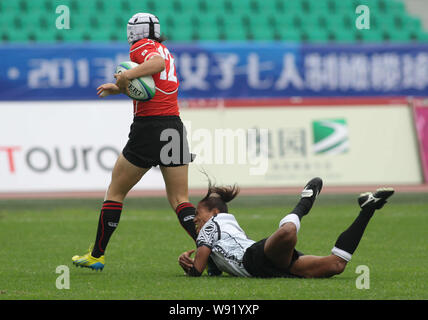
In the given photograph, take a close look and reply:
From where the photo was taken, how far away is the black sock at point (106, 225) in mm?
7066

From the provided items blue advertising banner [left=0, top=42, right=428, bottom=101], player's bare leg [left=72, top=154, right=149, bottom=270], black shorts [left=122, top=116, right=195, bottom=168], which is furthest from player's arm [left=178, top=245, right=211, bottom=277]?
blue advertising banner [left=0, top=42, right=428, bottom=101]

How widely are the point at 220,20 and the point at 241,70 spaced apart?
7.61 ft

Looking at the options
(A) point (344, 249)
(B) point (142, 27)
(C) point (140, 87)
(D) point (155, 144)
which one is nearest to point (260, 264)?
(A) point (344, 249)

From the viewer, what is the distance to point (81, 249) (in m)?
8.80

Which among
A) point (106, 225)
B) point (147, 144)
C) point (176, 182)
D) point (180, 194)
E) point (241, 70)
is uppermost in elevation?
point (147, 144)

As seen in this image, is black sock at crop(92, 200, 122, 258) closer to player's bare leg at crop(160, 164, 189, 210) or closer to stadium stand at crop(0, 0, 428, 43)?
player's bare leg at crop(160, 164, 189, 210)

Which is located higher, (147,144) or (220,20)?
(220,20)

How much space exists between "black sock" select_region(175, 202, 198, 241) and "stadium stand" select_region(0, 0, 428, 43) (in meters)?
11.3

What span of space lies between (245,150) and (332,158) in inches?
54.5

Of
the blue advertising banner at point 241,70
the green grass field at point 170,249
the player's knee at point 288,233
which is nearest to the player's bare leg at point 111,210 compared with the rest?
the green grass field at point 170,249

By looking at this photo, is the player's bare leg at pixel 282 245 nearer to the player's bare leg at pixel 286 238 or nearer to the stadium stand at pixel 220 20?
the player's bare leg at pixel 286 238

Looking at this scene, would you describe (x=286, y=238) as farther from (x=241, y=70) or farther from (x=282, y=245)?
(x=241, y=70)

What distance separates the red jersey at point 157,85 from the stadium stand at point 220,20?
11.0 meters

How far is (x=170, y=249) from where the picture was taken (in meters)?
8.83
